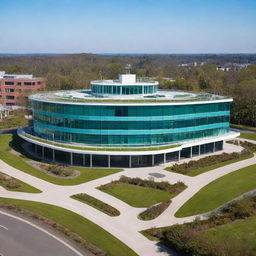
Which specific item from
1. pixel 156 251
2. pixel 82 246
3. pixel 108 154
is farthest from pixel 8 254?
pixel 108 154

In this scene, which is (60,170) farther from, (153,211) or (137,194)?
(153,211)

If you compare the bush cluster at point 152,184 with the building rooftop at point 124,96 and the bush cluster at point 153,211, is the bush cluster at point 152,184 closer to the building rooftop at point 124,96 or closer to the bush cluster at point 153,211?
the bush cluster at point 153,211

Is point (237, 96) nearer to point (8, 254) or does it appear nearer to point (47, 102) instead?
point (47, 102)

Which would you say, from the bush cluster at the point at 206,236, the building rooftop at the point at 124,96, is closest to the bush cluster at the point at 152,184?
the bush cluster at the point at 206,236

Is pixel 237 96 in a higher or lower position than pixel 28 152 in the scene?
higher

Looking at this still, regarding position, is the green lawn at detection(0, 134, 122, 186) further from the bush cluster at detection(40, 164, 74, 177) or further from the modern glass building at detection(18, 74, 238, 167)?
the modern glass building at detection(18, 74, 238, 167)

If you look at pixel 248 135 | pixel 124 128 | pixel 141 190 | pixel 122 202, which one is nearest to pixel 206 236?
pixel 122 202
